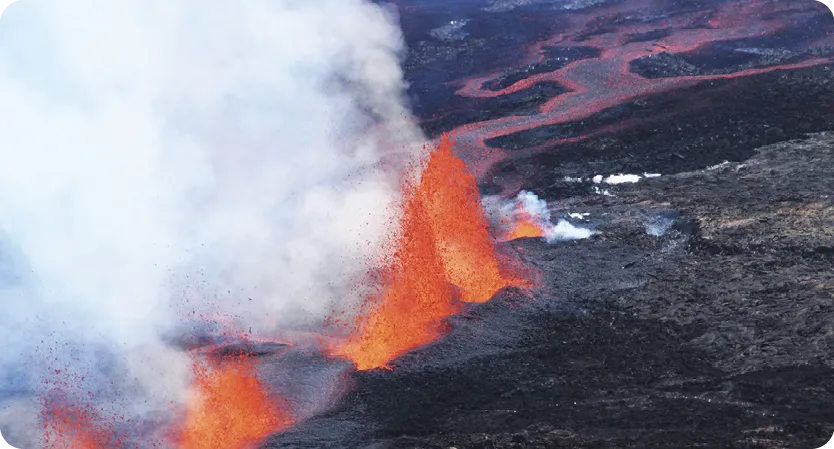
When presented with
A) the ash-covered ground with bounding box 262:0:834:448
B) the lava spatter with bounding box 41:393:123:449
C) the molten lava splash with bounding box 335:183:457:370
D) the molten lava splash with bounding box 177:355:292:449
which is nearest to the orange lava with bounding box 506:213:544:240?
the ash-covered ground with bounding box 262:0:834:448

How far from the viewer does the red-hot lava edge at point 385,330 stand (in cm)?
1147

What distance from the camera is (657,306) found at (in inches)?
508

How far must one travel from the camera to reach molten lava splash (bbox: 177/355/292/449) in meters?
11.2

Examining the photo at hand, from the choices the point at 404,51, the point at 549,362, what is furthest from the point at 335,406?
the point at 404,51

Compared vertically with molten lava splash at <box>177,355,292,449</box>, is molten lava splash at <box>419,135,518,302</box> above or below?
above

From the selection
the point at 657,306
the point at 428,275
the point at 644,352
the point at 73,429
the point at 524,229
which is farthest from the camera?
the point at 524,229

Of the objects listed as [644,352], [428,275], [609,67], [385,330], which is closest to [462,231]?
[428,275]

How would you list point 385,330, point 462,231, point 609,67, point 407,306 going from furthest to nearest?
point 609,67 → point 462,231 → point 407,306 → point 385,330

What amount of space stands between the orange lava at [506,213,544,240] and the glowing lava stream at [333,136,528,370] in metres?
0.58

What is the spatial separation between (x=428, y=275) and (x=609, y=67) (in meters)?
13.0

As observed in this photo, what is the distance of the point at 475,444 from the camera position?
10.6 m

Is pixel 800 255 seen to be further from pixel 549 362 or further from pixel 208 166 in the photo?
pixel 208 166

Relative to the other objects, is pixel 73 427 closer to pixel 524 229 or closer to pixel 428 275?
pixel 428 275

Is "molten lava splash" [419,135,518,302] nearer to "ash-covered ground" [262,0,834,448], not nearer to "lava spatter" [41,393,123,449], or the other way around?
"ash-covered ground" [262,0,834,448]
